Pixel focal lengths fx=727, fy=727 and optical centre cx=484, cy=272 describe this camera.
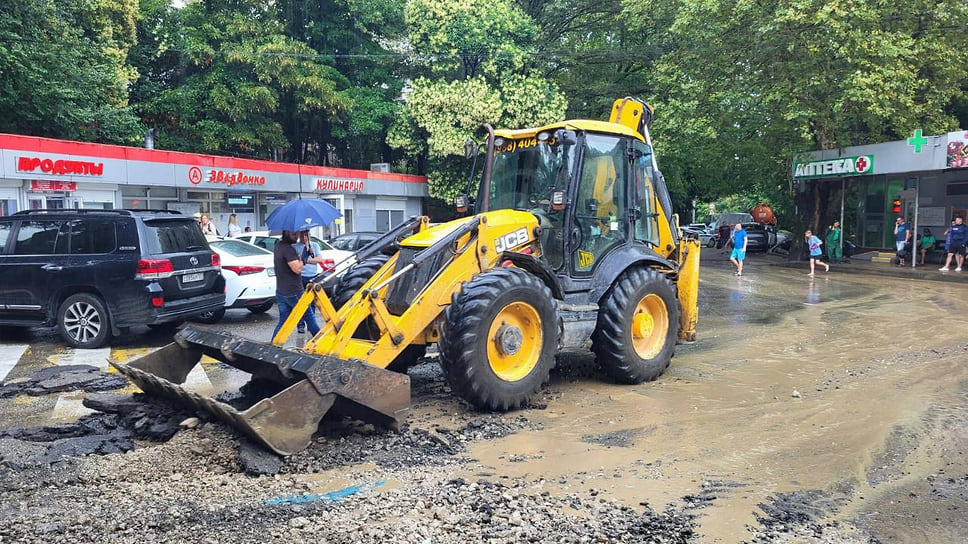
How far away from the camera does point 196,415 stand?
5.80 m

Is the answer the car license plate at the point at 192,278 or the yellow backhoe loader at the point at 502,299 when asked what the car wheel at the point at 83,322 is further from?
the yellow backhoe loader at the point at 502,299

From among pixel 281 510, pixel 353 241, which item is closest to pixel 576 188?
pixel 281 510

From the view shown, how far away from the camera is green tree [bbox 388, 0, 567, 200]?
28750 mm

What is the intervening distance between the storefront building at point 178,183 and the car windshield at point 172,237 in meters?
9.13

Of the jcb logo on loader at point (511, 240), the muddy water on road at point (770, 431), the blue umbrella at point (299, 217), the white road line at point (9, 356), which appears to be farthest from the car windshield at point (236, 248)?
the jcb logo on loader at point (511, 240)

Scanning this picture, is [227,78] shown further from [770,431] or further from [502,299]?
[770,431]

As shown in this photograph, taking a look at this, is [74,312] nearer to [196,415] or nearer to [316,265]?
[316,265]

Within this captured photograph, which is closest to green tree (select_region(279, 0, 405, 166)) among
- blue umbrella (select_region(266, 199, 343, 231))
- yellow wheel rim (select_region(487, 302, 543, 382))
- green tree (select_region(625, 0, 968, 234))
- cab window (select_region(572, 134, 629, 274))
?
green tree (select_region(625, 0, 968, 234))

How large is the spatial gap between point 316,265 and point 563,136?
5089 millimetres

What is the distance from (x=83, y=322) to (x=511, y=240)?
261 inches

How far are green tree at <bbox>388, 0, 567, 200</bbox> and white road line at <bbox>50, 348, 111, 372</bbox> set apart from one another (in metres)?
20.4

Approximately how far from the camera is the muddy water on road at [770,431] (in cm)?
466

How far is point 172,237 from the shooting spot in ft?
33.9

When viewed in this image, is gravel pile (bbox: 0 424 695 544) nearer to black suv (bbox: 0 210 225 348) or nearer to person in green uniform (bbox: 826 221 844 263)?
black suv (bbox: 0 210 225 348)
